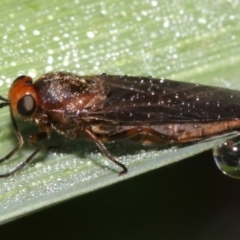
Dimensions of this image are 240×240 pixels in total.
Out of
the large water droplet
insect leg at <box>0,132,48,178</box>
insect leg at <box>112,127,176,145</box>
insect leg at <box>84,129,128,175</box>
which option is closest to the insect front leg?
insect leg at <box>0,132,48,178</box>

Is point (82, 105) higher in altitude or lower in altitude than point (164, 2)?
lower

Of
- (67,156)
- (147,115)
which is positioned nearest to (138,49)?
(147,115)

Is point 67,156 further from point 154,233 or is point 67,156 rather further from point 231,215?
point 231,215

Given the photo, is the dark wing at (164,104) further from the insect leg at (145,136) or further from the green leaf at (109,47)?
the green leaf at (109,47)

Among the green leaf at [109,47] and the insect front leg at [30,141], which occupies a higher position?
the green leaf at [109,47]

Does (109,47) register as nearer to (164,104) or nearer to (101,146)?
(164,104)

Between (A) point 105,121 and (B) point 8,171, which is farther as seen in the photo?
(A) point 105,121

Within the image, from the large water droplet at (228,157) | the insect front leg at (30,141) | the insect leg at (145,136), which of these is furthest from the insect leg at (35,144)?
the large water droplet at (228,157)

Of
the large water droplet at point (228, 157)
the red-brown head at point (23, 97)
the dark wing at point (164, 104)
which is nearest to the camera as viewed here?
the large water droplet at point (228, 157)

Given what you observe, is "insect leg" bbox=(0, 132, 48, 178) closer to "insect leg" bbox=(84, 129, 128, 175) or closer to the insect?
the insect
